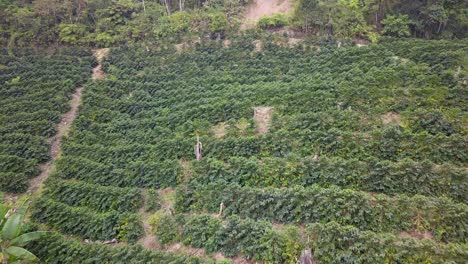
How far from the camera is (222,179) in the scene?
543 inches

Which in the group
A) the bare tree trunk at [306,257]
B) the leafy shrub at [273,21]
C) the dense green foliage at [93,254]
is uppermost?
the leafy shrub at [273,21]

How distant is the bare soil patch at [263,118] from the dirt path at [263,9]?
38.5 feet

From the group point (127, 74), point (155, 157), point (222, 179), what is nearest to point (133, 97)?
point (127, 74)

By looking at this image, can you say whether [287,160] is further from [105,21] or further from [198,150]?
[105,21]

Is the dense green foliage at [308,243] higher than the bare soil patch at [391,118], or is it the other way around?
the bare soil patch at [391,118]

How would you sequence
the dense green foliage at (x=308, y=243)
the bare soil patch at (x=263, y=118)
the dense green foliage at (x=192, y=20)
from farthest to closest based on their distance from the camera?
the dense green foliage at (x=192, y=20) → the bare soil patch at (x=263, y=118) → the dense green foliage at (x=308, y=243)

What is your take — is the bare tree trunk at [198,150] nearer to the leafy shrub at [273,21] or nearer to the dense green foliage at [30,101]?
the dense green foliage at [30,101]

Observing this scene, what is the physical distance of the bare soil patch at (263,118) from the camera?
656 inches

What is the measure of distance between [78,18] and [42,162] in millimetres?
16626

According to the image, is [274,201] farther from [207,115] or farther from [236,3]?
[236,3]

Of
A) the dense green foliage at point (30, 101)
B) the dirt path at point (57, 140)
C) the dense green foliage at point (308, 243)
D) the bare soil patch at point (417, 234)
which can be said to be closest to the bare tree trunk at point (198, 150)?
the dense green foliage at point (308, 243)

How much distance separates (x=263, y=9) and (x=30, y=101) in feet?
66.0

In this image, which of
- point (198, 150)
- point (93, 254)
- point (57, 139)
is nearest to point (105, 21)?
point (57, 139)

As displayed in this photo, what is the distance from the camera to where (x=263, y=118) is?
57.2 ft
